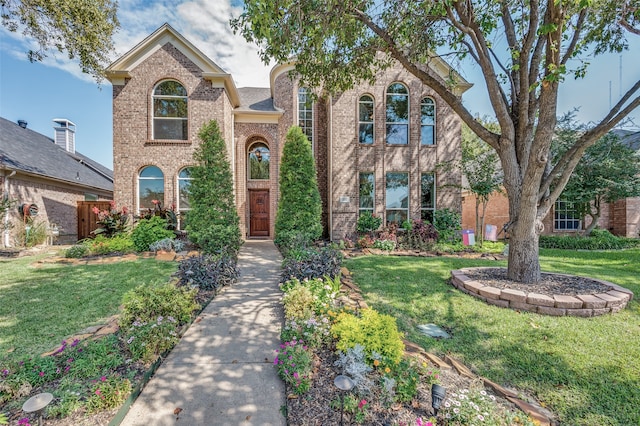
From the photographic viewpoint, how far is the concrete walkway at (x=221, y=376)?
2.08 metres

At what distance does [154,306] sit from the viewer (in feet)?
11.0

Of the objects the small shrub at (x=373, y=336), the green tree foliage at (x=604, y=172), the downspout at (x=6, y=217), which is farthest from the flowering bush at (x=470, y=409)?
the downspout at (x=6, y=217)

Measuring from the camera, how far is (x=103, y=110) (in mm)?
10211

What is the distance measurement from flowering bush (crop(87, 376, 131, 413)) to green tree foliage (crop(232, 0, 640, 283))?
419 centimetres

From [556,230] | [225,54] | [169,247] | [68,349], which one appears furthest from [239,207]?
[556,230]

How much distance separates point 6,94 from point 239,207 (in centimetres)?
967

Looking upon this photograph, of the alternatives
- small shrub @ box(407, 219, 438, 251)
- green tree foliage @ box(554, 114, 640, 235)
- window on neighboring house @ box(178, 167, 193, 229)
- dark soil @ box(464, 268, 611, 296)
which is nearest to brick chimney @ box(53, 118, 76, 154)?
window on neighboring house @ box(178, 167, 193, 229)

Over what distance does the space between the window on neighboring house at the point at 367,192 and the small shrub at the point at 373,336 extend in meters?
7.91

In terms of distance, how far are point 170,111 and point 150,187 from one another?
290 cm

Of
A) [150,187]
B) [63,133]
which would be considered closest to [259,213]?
[150,187]

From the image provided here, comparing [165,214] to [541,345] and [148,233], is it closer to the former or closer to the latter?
[148,233]

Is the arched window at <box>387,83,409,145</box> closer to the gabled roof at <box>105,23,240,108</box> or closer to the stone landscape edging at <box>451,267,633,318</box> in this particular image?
the gabled roof at <box>105,23,240,108</box>

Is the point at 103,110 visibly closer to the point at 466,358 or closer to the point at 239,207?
the point at 239,207

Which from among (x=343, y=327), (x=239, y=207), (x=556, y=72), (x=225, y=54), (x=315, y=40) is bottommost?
(x=343, y=327)
